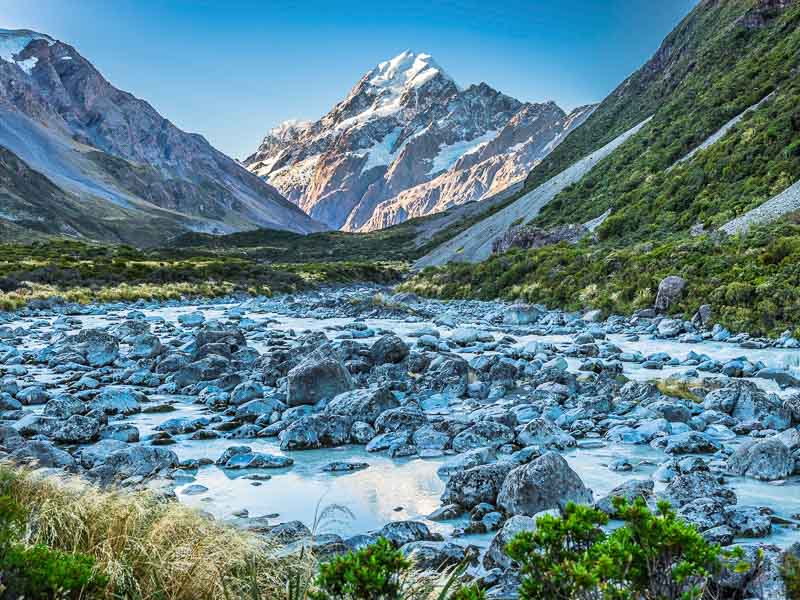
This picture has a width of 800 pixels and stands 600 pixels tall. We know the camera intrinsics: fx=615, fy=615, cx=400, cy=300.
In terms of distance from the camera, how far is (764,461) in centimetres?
718

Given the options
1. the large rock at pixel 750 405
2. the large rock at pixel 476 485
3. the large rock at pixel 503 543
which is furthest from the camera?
the large rock at pixel 750 405

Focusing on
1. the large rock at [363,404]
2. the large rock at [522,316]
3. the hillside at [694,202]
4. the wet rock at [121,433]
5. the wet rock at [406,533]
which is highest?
the hillside at [694,202]

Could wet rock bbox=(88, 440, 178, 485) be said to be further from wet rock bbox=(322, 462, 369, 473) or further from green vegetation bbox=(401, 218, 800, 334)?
green vegetation bbox=(401, 218, 800, 334)

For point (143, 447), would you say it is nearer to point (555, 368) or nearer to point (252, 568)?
point (252, 568)

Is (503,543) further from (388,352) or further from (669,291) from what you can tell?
(669,291)

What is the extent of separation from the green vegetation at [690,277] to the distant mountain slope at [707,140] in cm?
504

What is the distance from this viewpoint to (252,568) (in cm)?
414

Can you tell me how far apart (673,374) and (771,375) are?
1790 mm

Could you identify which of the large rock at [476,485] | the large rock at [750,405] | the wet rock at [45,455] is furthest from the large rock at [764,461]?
the wet rock at [45,455]

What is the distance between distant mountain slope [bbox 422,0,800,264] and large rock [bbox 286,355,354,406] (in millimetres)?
22026

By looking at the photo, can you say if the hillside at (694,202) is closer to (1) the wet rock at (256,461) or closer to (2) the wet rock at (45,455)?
(1) the wet rock at (256,461)

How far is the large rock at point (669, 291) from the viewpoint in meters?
21.1

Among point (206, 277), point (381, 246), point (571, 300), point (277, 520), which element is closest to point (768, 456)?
point (277, 520)

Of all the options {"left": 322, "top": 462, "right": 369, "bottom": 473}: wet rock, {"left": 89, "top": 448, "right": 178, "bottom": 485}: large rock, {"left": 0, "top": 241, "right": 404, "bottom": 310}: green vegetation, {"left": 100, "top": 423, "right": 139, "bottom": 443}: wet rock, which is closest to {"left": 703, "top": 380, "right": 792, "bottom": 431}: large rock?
{"left": 322, "top": 462, "right": 369, "bottom": 473}: wet rock
